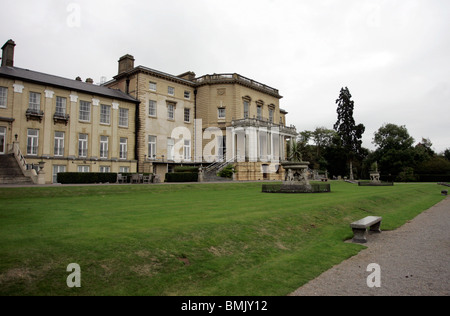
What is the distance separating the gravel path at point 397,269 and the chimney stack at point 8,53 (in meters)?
37.7

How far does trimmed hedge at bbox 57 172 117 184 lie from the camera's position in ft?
82.3

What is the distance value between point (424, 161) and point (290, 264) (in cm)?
6976

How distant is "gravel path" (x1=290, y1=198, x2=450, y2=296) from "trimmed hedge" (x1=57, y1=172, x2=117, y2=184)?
22651 mm

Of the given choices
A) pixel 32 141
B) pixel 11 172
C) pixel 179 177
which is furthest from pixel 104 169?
pixel 11 172

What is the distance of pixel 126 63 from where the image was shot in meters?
42.5

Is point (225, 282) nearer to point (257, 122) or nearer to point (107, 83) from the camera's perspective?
point (257, 122)

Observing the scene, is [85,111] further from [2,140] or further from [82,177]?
[82,177]

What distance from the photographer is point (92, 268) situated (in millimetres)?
5496

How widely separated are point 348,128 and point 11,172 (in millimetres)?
57446

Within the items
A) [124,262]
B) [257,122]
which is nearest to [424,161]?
[257,122]

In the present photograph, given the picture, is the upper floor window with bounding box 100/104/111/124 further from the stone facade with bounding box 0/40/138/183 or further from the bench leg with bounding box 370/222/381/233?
the bench leg with bounding box 370/222/381/233

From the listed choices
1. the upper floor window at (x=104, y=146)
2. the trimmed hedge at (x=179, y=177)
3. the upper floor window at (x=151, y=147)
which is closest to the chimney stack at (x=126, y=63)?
the upper floor window at (x=151, y=147)

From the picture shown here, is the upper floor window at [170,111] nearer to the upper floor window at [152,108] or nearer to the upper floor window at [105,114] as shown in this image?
the upper floor window at [152,108]

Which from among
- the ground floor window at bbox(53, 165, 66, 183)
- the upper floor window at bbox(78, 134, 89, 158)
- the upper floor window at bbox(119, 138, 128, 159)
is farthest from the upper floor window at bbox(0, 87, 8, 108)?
the upper floor window at bbox(119, 138, 128, 159)
